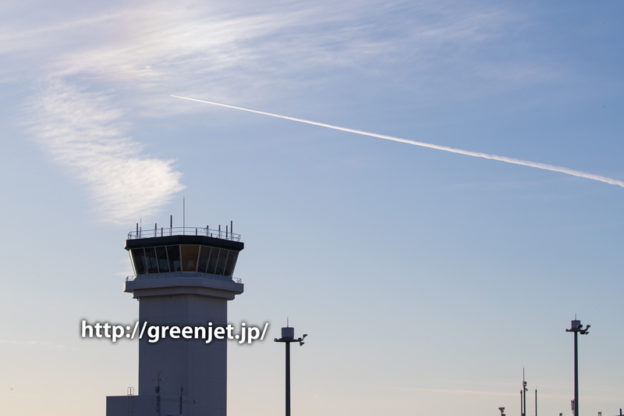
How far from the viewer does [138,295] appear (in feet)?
310

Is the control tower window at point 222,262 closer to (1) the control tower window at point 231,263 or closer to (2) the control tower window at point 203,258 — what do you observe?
(1) the control tower window at point 231,263

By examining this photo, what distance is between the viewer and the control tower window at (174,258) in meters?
94.2

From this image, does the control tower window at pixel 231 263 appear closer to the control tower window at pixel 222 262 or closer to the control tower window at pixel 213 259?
the control tower window at pixel 222 262

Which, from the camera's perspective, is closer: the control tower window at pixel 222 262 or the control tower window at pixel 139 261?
the control tower window at pixel 139 261

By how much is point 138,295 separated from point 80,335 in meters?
6.10

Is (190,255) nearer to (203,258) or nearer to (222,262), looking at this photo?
(203,258)

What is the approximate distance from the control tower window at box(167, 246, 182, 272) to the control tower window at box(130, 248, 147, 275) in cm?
267

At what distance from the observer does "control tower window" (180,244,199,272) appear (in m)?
94.1

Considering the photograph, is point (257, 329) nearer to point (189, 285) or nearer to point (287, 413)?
point (189, 285)

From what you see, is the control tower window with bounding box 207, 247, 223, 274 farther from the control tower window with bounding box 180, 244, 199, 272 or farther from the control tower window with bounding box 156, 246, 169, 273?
the control tower window with bounding box 156, 246, 169, 273

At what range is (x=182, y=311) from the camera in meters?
91.9

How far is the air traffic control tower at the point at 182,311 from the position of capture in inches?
3580

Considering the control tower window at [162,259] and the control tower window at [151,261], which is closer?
the control tower window at [162,259]

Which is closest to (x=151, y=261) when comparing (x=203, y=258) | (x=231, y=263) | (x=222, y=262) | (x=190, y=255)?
(x=190, y=255)
